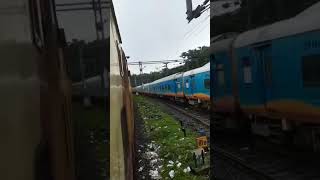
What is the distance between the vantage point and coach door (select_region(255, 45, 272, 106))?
3.49 ft

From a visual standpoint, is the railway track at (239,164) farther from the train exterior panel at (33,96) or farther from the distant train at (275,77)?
the train exterior panel at (33,96)

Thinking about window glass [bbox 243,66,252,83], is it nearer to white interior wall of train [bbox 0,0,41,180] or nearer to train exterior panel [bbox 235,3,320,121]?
train exterior panel [bbox 235,3,320,121]

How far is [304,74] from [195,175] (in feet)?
14.8

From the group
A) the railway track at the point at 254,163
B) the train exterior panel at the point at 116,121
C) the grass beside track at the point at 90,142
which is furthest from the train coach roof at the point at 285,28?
the train exterior panel at the point at 116,121

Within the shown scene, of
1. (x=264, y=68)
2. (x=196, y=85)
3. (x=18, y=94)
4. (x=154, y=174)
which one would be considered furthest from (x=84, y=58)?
(x=154, y=174)

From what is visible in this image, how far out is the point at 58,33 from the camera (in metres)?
0.77

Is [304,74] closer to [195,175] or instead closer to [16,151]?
[16,151]

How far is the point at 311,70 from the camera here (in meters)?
1.03

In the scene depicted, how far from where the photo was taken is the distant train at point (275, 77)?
1.02m

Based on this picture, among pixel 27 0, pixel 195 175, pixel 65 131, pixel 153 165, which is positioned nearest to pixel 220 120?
pixel 65 131

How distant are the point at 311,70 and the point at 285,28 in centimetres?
12

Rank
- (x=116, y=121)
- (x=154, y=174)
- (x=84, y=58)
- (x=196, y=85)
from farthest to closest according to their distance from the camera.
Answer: (x=154, y=174) → (x=196, y=85) → (x=116, y=121) → (x=84, y=58)

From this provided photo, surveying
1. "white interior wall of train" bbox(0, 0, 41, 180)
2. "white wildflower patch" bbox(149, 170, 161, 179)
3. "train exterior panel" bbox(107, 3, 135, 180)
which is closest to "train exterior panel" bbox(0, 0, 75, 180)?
"white interior wall of train" bbox(0, 0, 41, 180)

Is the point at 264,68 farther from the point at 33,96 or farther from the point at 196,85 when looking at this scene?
the point at 196,85
